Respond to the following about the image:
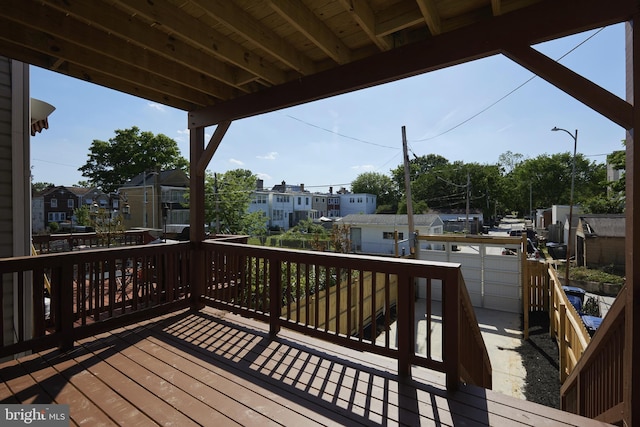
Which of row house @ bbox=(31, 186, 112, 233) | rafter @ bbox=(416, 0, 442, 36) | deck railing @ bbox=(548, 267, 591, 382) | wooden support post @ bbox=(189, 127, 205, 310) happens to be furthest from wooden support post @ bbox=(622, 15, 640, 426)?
row house @ bbox=(31, 186, 112, 233)

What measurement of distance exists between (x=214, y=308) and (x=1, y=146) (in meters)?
2.79

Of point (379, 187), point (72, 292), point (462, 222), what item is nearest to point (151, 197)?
point (72, 292)

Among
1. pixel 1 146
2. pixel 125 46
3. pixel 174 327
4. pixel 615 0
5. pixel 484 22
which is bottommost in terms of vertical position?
pixel 174 327

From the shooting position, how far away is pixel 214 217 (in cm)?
1716

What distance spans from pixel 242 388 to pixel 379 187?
48.9 m

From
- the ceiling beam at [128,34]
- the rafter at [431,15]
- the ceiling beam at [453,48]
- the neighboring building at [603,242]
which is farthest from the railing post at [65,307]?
the neighboring building at [603,242]

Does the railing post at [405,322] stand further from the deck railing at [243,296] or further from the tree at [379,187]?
the tree at [379,187]

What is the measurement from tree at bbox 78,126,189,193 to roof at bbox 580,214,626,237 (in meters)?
28.3

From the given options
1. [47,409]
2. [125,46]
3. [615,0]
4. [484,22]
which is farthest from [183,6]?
[47,409]

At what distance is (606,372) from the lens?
207 centimetres

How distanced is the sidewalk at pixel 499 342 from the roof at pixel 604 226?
8.72 metres

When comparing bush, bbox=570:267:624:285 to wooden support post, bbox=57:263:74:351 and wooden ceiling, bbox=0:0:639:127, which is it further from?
wooden support post, bbox=57:263:74:351

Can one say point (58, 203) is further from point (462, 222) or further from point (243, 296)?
point (462, 222)

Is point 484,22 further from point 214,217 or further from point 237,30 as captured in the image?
point 214,217
